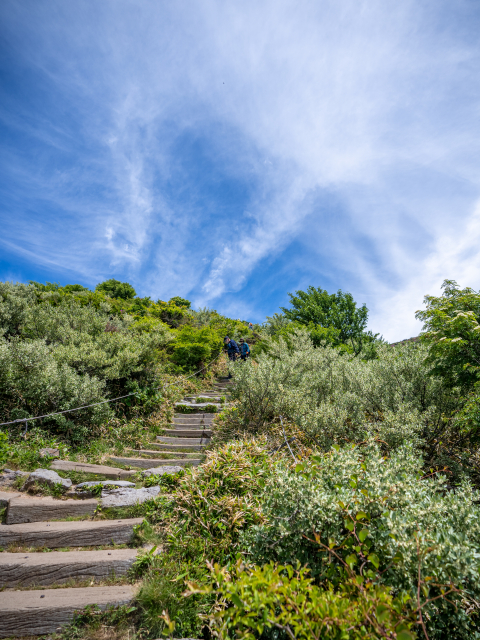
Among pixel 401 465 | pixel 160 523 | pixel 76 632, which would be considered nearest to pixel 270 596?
pixel 401 465

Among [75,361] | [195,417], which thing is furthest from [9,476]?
[195,417]

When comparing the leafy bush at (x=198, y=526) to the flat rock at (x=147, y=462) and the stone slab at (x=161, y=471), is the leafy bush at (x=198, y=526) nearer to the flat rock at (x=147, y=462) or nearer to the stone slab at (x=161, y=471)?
the stone slab at (x=161, y=471)

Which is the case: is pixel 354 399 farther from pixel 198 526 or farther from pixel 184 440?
pixel 184 440

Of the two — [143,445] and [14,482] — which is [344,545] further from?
[143,445]

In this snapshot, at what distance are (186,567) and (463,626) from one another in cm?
233

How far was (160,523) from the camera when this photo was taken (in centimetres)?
354

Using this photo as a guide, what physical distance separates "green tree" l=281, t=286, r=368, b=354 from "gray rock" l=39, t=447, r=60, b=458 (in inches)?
503

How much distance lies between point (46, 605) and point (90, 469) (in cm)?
248

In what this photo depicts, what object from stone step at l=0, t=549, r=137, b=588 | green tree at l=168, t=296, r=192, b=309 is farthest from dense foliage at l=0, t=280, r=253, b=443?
green tree at l=168, t=296, r=192, b=309

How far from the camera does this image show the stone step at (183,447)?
640cm

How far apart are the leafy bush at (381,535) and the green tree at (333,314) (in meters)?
13.7

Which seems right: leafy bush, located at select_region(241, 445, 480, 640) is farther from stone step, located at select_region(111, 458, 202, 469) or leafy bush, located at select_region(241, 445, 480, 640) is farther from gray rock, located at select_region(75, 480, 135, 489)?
stone step, located at select_region(111, 458, 202, 469)

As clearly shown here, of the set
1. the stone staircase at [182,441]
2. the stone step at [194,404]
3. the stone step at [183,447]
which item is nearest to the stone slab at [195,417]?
the stone staircase at [182,441]

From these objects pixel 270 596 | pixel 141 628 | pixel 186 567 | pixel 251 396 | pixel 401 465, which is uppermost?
pixel 251 396
